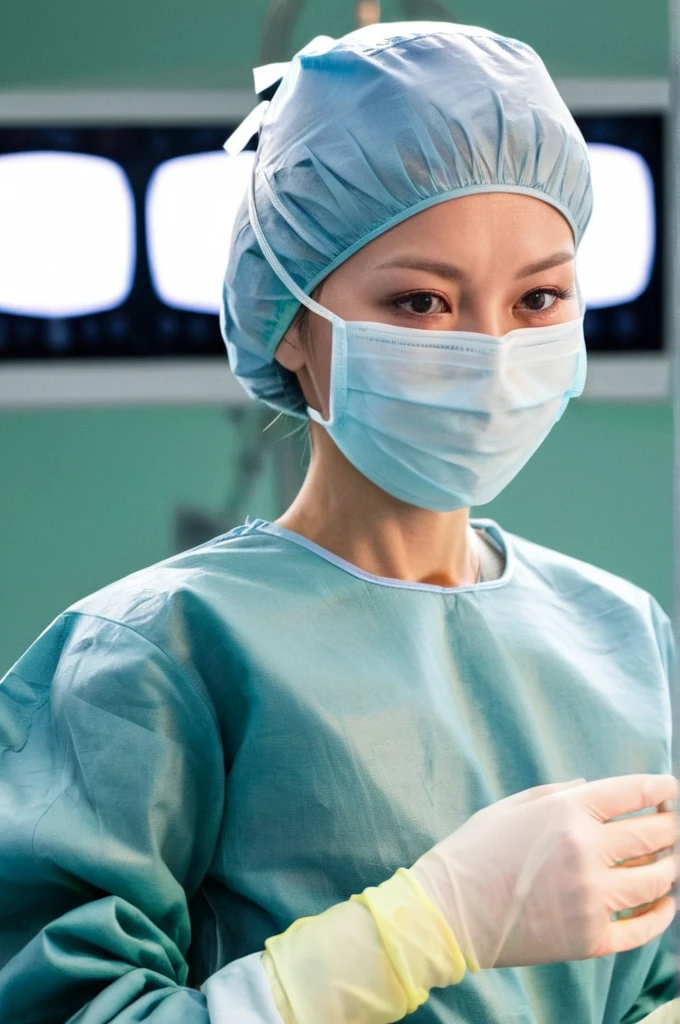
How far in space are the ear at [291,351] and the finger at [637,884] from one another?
51 centimetres

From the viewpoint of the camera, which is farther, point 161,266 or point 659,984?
point 161,266

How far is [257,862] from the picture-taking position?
3.41 feet

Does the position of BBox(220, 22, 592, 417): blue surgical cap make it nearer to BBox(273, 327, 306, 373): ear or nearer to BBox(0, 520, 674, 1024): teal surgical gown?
BBox(273, 327, 306, 373): ear

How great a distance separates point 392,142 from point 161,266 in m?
1.22

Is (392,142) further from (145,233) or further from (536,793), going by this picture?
(145,233)

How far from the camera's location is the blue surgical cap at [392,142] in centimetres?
108

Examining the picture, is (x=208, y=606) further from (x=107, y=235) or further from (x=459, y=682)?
(x=107, y=235)

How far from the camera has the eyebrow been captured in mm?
1064

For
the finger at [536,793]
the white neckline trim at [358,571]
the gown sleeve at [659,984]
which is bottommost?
the gown sleeve at [659,984]

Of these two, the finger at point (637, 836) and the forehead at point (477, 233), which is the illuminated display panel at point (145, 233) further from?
the finger at point (637, 836)

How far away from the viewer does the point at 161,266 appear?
2248 millimetres

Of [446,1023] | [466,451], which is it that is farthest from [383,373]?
[446,1023]

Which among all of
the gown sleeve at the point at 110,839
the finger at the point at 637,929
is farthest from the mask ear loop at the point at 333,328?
the finger at the point at 637,929

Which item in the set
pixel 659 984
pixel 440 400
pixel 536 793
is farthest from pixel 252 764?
pixel 659 984
